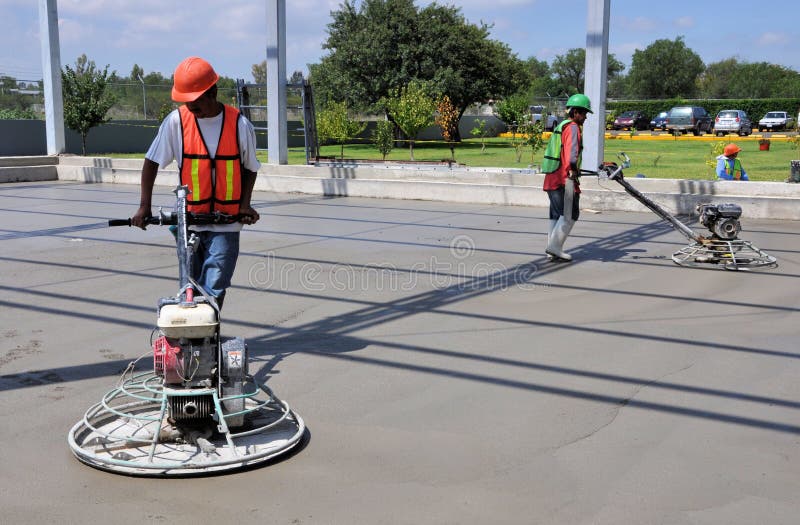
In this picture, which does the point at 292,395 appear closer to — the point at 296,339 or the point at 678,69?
the point at 296,339

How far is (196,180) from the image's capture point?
15.1 feet

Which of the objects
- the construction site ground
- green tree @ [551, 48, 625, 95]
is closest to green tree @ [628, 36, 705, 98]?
green tree @ [551, 48, 625, 95]

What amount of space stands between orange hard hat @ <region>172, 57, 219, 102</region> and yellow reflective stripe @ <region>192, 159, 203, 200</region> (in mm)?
374

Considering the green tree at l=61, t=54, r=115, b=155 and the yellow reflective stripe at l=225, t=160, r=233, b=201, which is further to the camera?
the green tree at l=61, t=54, r=115, b=155

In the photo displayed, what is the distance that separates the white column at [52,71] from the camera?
859 inches

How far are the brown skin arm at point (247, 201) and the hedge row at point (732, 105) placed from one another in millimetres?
51817

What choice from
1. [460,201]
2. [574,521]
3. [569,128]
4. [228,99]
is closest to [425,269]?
[569,128]

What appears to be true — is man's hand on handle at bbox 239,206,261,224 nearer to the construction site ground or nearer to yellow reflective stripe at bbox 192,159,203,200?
yellow reflective stripe at bbox 192,159,203,200

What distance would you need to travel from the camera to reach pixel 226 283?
15.6 feet

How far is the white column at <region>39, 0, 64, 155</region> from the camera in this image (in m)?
21.8

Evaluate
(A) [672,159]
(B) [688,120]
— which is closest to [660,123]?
(B) [688,120]

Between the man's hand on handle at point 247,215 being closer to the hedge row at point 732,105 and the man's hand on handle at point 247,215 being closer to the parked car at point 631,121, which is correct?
the parked car at point 631,121

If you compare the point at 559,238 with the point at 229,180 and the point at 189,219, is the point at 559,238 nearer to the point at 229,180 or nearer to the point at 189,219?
the point at 229,180

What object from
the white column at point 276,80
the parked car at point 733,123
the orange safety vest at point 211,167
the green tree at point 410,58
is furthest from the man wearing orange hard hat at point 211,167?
the parked car at point 733,123
